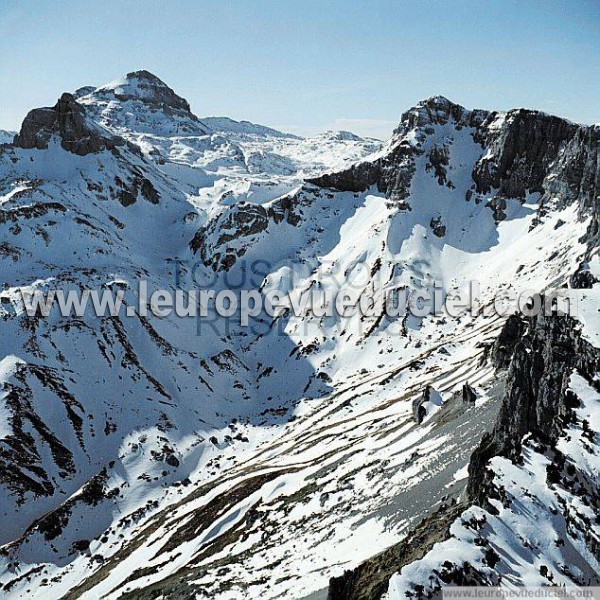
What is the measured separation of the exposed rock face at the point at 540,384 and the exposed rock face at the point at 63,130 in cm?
17150

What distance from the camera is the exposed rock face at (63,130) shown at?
17925 centimetres

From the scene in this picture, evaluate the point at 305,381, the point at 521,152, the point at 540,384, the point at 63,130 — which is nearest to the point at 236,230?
the point at 305,381

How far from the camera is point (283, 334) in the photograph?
136 m

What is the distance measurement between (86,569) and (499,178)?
138610mm

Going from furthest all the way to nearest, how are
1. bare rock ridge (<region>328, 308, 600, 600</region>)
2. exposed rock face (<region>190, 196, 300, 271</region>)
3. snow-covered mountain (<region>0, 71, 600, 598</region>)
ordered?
exposed rock face (<region>190, 196, 300, 271</region>) → snow-covered mountain (<region>0, 71, 600, 598</region>) → bare rock ridge (<region>328, 308, 600, 600</region>)

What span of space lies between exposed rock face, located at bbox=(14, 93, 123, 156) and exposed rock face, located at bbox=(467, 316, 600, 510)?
171502mm

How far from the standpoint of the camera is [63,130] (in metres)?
182

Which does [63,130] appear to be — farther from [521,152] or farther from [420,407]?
[420,407]

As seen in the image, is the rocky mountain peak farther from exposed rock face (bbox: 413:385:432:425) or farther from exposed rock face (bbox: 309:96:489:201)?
exposed rock face (bbox: 413:385:432:425)

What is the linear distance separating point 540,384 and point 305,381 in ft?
272

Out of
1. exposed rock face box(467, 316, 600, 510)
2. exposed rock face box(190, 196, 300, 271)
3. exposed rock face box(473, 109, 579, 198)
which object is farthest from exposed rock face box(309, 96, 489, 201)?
exposed rock face box(467, 316, 600, 510)

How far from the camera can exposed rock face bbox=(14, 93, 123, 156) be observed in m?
179

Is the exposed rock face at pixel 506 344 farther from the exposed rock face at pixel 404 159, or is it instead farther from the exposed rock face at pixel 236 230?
the exposed rock face at pixel 236 230

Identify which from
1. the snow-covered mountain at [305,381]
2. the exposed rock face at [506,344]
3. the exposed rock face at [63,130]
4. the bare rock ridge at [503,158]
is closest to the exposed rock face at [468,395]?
the snow-covered mountain at [305,381]
